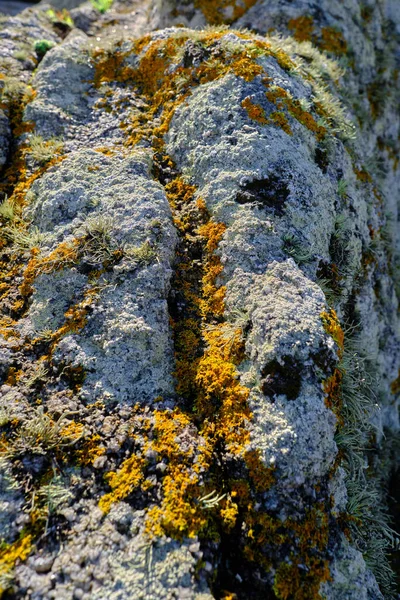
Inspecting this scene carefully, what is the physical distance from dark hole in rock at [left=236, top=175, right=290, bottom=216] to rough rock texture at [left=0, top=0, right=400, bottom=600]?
0.03 meters

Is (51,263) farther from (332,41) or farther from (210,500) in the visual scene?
(332,41)

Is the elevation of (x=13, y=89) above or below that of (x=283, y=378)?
above

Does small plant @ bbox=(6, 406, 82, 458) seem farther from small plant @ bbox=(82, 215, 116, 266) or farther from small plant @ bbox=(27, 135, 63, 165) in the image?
small plant @ bbox=(27, 135, 63, 165)

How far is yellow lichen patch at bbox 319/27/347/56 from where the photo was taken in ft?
30.0

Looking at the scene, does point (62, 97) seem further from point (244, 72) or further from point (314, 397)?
point (314, 397)

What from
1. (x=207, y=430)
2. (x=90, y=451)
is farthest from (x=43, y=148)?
(x=207, y=430)

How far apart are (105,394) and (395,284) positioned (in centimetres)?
630

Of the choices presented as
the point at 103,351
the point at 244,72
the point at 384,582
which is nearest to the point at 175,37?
the point at 244,72

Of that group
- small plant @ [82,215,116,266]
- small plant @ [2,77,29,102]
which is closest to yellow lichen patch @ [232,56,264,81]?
small plant @ [82,215,116,266]

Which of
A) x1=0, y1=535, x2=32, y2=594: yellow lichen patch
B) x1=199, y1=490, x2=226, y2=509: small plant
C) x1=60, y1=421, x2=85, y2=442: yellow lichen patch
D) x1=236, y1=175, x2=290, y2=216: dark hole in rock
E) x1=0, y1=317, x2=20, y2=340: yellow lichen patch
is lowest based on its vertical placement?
x1=0, y1=535, x2=32, y2=594: yellow lichen patch

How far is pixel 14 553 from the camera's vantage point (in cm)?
362

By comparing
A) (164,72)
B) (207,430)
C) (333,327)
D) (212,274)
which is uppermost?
(164,72)

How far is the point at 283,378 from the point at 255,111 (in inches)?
155

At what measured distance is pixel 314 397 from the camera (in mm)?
4367
